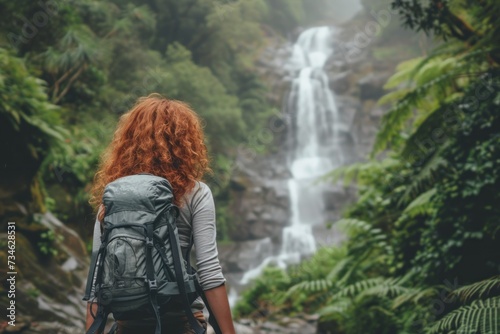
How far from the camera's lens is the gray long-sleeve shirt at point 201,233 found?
65.4 inches

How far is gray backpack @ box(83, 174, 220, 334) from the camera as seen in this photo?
4.86 feet

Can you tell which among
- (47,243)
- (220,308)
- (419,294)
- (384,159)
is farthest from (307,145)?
(220,308)

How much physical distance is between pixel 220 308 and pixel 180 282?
8.6 inches

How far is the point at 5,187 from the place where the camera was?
19.2 ft

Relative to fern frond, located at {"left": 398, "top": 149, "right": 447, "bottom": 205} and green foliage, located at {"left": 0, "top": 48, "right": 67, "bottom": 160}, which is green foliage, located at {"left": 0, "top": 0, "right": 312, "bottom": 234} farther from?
fern frond, located at {"left": 398, "top": 149, "right": 447, "bottom": 205}

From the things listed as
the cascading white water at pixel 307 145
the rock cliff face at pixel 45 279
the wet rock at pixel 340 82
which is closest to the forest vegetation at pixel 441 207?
the rock cliff face at pixel 45 279

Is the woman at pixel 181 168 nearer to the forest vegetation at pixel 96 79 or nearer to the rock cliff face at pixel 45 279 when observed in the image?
the rock cliff face at pixel 45 279

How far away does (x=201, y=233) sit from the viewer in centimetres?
167

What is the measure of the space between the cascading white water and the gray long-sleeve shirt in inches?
569

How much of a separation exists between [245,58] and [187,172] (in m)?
21.9

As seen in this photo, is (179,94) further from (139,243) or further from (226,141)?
(139,243)

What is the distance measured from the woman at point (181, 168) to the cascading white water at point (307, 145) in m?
14.4

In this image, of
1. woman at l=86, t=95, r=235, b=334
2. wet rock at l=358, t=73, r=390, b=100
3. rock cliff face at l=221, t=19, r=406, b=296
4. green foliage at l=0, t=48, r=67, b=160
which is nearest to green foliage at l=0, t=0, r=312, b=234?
green foliage at l=0, t=48, r=67, b=160

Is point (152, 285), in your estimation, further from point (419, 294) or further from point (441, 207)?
point (441, 207)
